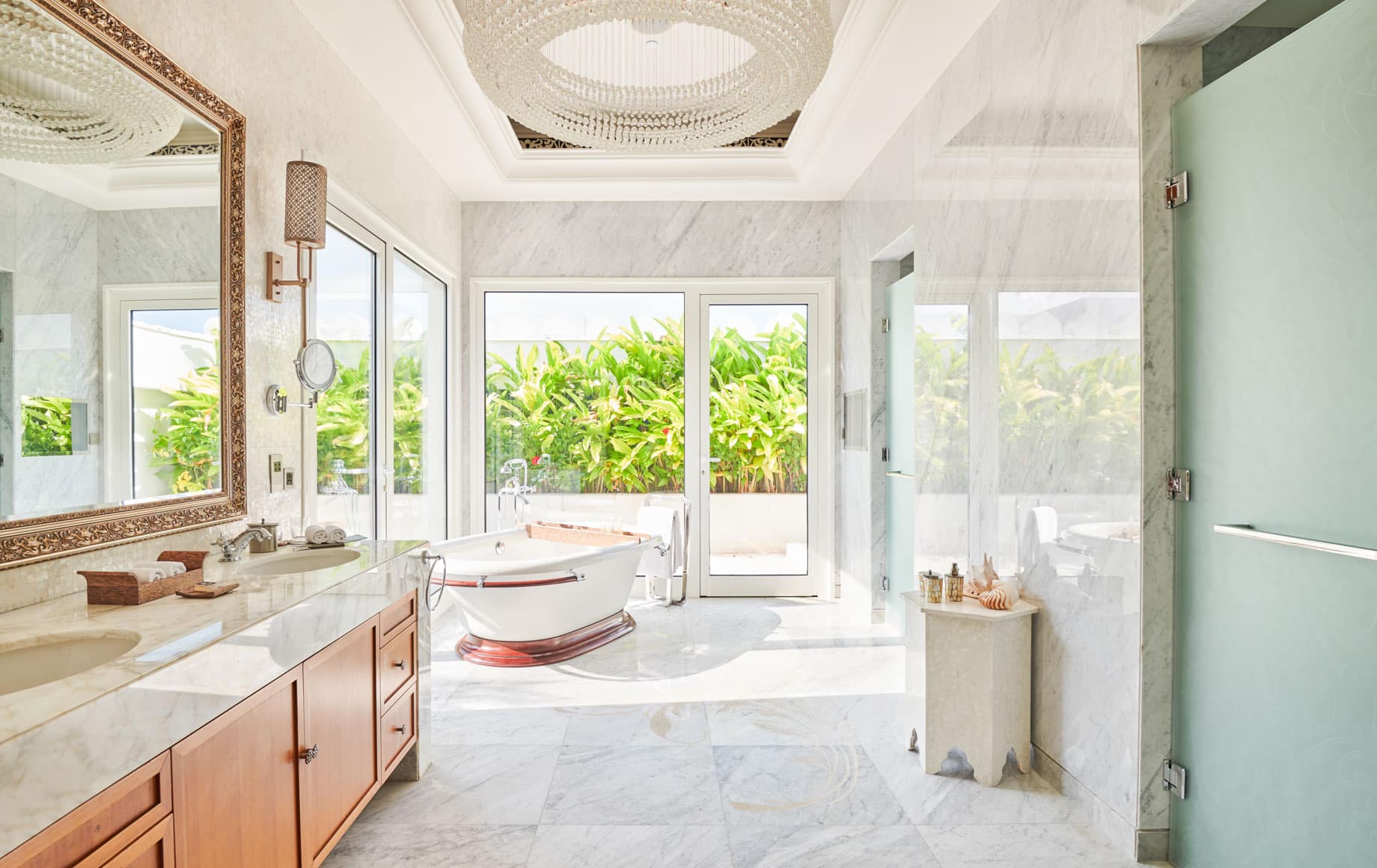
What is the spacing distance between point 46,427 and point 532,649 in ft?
8.16

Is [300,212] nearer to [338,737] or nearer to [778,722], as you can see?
[338,737]

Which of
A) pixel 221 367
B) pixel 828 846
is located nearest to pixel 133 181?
pixel 221 367

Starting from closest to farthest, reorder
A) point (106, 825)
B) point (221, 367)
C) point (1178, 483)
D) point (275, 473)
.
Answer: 1. point (106, 825)
2. point (1178, 483)
3. point (221, 367)
4. point (275, 473)

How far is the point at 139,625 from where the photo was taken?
4.56 feet

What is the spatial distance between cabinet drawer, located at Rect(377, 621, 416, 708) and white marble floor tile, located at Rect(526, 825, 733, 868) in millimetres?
617

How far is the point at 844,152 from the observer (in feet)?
13.5

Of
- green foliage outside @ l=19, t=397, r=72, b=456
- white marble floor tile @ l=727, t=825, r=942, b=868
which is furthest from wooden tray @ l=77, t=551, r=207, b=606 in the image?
white marble floor tile @ l=727, t=825, r=942, b=868

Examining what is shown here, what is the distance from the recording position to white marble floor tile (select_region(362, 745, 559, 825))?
7.48 feet

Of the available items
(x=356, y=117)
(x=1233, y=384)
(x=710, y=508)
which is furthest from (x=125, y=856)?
(x=710, y=508)

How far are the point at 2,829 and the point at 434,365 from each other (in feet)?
12.8

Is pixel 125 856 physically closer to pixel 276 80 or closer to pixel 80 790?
pixel 80 790

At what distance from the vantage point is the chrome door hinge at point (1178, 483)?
6.40 ft

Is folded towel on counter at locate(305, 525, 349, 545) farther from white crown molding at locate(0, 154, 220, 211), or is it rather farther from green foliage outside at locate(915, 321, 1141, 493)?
green foliage outside at locate(915, 321, 1141, 493)

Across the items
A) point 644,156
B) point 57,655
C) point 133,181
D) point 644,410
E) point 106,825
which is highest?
point 644,156
